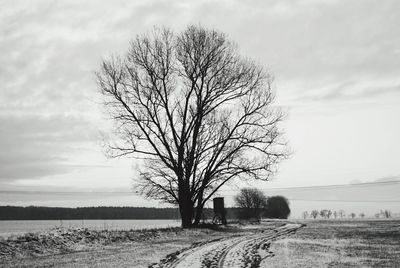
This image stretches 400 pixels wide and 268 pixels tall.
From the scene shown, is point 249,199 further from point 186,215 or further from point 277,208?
point 186,215

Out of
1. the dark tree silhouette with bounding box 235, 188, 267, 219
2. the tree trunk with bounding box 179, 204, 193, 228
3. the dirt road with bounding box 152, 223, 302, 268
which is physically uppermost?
the dark tree silhouette with bounding box 235, 188, 267, 219

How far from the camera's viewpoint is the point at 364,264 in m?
14.0

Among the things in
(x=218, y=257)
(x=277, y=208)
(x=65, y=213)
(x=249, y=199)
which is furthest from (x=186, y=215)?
(x=65, y=213)

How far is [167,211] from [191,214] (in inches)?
6480

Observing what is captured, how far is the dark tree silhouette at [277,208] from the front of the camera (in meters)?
140

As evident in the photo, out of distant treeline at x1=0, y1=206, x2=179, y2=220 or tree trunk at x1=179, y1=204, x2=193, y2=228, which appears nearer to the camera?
tree trunk at x1=179, y1=204, x2=193, y2=228

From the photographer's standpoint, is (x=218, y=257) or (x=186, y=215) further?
(x=186, y=215)

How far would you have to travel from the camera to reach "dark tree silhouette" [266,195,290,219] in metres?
140

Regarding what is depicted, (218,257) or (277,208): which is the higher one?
(277,208)

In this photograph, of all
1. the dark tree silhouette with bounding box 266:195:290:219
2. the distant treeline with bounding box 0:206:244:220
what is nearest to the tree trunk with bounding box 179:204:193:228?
the dark tree silhouette with bounding box 266:195:290:219

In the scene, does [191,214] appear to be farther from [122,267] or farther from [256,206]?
[256,206]

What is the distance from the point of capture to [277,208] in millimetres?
143000

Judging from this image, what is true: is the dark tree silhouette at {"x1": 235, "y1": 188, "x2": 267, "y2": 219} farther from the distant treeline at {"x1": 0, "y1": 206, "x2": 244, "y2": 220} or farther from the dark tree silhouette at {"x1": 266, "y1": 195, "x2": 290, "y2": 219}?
the distant treeline at {"x1": 0, "y1": 206, "x2": 244, "y2": 220}

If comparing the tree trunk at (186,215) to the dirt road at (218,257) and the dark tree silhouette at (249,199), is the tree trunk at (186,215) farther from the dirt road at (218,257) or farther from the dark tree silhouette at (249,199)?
the dark tree silhouette at (249,199)
